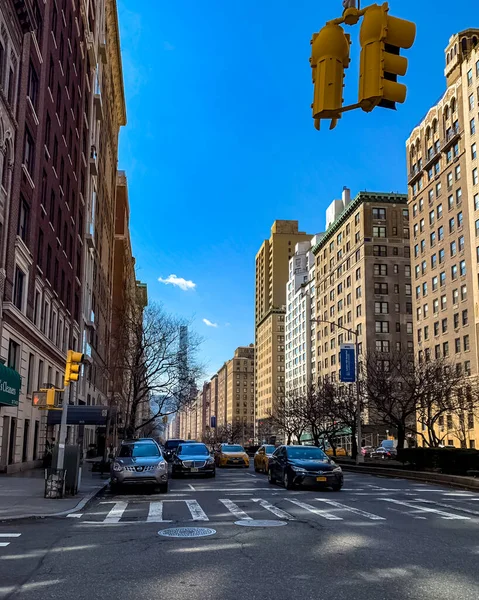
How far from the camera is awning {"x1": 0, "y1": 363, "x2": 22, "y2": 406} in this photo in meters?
22.5

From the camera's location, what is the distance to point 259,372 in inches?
7283

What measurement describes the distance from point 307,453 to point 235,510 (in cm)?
813

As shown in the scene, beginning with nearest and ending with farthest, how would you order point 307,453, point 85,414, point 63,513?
point 63,513
point 307,453
point 85,414

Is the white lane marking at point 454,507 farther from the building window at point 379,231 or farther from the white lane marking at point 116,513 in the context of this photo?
the building window at point 379,231

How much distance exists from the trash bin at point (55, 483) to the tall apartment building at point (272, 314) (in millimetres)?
140672

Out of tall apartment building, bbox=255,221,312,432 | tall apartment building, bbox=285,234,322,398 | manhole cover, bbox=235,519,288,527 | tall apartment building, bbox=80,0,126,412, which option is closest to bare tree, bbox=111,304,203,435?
tall apartment building, bbox=80,0,126,412

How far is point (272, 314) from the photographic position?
171m

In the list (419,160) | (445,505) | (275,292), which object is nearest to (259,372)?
(275,292)

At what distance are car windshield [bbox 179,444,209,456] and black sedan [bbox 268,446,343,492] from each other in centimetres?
710

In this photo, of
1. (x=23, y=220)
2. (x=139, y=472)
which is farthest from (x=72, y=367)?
(x=23, y=220)

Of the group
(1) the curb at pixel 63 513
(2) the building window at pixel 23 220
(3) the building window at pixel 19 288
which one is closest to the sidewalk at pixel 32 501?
(1) the curb at pixel 63 513

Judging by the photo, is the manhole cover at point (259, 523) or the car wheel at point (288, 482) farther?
the car wheel at point (288, 482)

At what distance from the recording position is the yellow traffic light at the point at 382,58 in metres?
6.55

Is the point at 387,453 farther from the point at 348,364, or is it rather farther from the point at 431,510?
the point at 431,510
